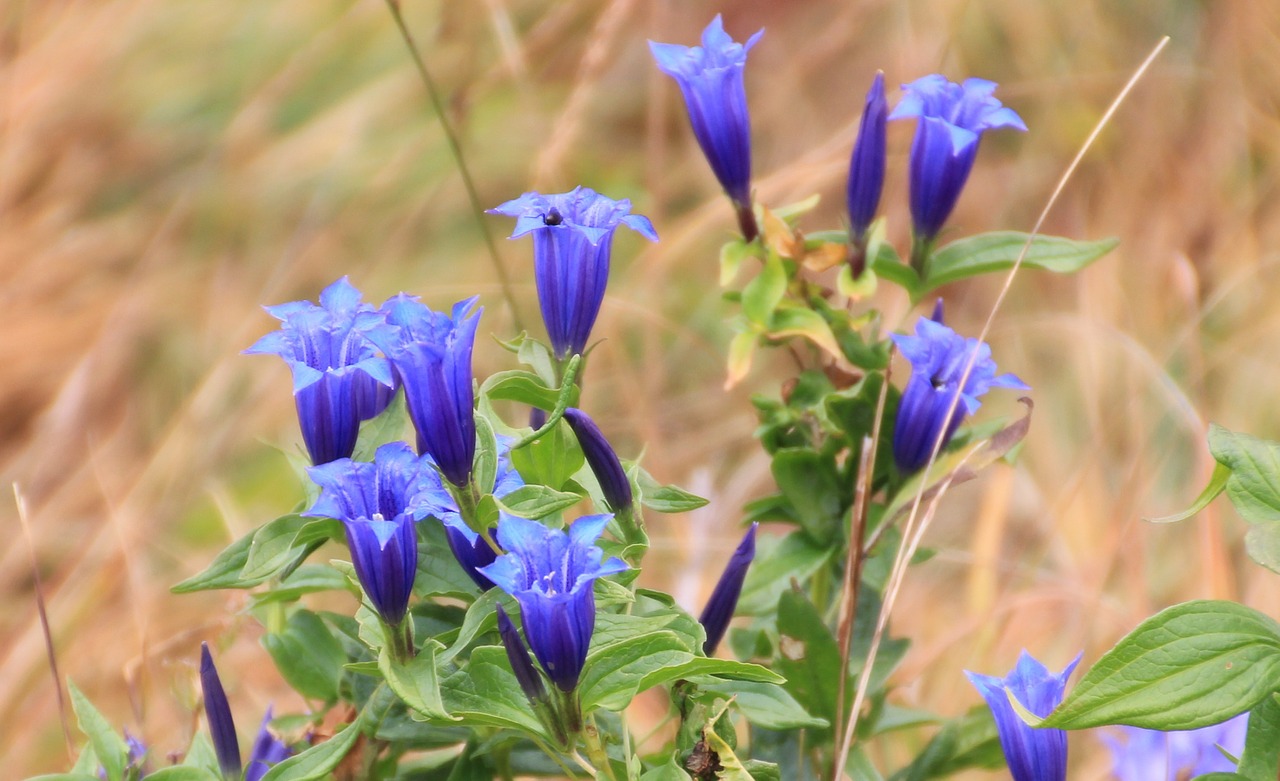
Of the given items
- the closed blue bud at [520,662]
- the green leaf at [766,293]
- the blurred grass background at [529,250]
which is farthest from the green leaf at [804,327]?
the blurred grass background at [529,250]

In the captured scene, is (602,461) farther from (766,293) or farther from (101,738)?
(101,738)

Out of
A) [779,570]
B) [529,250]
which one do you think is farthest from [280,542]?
[529,250]

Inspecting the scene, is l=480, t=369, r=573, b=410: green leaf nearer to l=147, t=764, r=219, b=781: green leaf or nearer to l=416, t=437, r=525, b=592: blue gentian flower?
l=416, t=437, r=525, b=592: blue gentian flower

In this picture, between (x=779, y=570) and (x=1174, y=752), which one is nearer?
(x=779, y=570)

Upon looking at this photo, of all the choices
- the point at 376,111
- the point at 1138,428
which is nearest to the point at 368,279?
the point at 376,111

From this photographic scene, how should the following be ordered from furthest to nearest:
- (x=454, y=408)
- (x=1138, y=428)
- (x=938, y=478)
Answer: (x=1138, y=428)
(x=938, y=478)
(x=454, y=408)

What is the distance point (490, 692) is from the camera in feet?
2.55

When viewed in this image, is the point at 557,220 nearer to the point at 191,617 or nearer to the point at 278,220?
the point at 191,617

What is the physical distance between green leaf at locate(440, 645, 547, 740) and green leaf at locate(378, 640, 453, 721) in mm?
15

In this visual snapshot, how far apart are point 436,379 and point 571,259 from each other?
158mm

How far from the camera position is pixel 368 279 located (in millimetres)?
2852

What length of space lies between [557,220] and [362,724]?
356mm

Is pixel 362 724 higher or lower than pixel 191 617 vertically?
higher

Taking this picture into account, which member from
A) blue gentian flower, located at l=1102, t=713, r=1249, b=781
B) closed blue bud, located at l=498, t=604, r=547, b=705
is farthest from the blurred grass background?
closed blue bud, located at l=498, t=604, r=547, b=705
